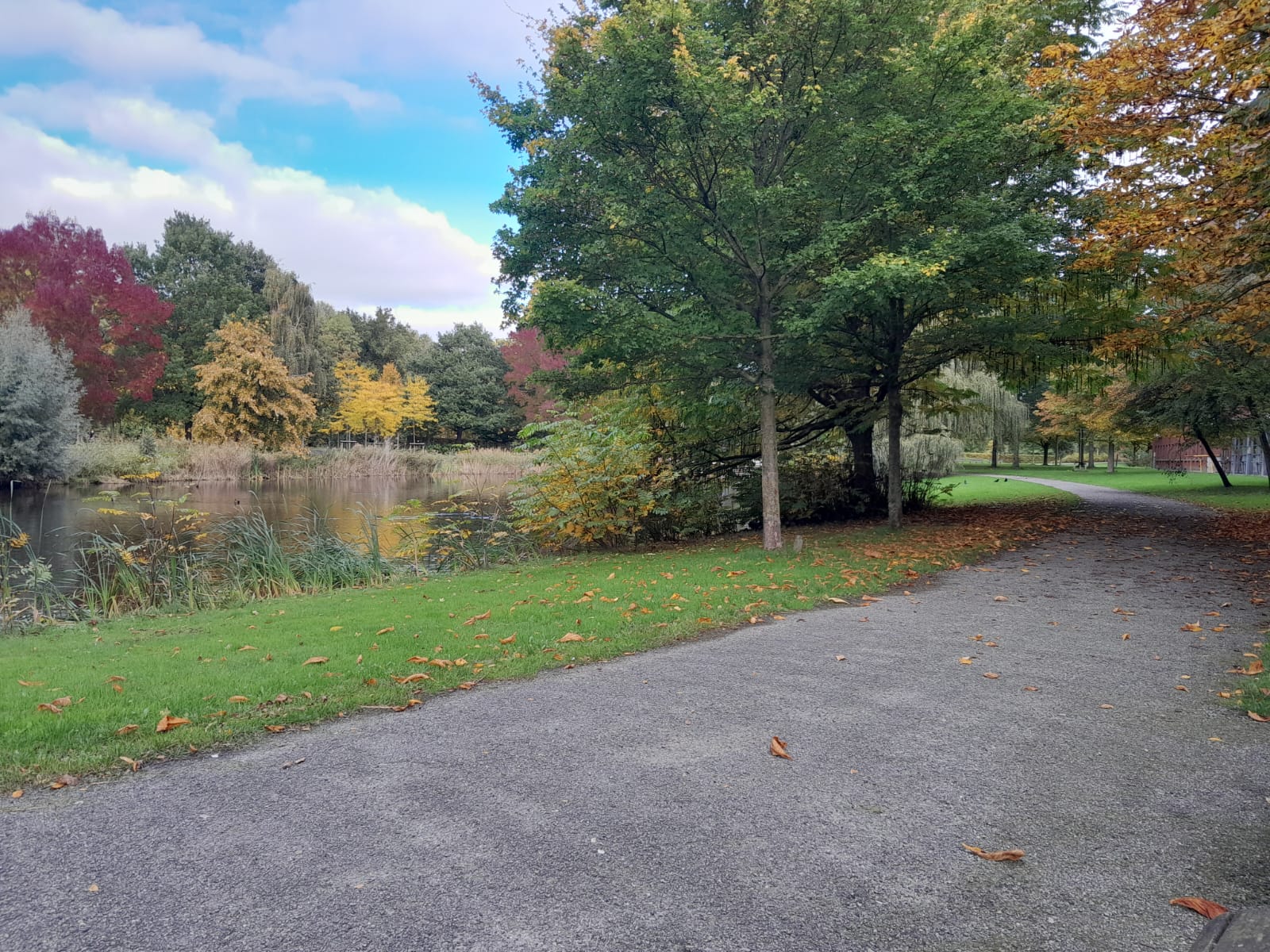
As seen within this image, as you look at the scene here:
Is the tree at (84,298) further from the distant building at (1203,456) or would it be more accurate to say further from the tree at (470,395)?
the distant building at (1203,456)

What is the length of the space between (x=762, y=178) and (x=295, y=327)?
42664 mm

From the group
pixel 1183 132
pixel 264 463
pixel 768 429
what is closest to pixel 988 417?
pixel 768 429

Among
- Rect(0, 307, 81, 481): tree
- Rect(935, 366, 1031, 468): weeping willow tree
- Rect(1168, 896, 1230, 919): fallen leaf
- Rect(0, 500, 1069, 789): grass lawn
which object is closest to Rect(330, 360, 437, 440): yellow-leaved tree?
Rect(0, 307, 81, 481): tree

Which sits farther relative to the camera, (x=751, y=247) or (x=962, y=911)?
(x=751, y=247)

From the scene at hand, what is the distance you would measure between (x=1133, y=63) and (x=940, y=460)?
21520 mm

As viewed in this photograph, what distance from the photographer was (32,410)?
79.5 ft

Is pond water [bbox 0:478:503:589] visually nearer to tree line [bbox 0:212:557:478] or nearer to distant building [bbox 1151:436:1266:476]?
tree line [bbox 0:212:557:478]

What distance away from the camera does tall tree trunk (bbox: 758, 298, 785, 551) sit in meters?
10.4

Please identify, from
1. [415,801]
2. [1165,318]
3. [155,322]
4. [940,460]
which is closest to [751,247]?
[1165,318]

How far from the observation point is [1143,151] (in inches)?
352

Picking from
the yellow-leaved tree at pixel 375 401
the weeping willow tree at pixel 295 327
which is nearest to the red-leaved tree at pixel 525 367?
the yellow-leaved tree at pixel 375 401

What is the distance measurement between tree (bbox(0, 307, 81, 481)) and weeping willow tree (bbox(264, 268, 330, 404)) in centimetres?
1853

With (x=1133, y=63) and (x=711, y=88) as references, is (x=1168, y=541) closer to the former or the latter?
(x=1133, y=63)

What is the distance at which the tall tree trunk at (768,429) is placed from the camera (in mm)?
10398
